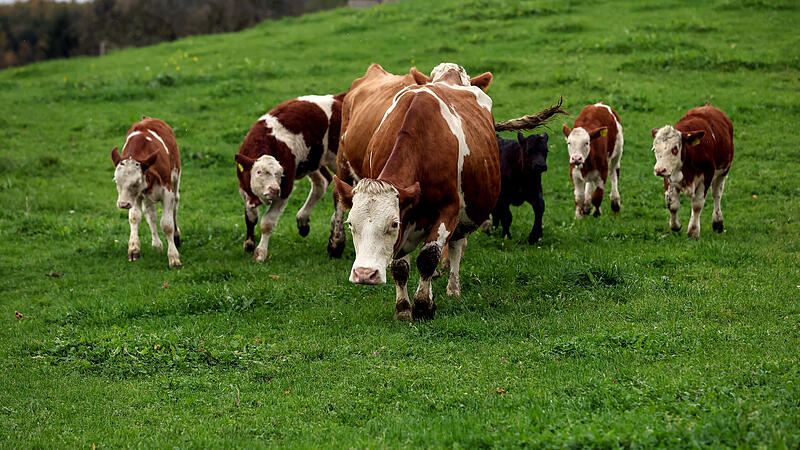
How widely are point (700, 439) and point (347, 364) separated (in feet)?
11.0

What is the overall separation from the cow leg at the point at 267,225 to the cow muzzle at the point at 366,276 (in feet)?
16.4

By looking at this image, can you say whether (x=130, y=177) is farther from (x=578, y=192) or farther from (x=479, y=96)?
(x=578, y=192)

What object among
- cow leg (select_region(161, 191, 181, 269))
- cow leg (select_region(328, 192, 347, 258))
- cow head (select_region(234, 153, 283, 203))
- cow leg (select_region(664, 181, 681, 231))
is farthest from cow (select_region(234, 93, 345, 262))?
cow leg (select_region(664, 181, 681, 231))

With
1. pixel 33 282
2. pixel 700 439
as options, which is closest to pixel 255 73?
pixel 33 282

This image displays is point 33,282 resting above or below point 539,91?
below

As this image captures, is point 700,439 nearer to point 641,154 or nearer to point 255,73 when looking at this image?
point 641,154

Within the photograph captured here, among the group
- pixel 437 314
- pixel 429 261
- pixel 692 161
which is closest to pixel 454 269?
pixel 437 314

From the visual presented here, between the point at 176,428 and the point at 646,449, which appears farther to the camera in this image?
the point at 176,428

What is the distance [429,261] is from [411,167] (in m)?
0.98

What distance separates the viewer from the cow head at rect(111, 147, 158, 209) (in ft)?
37.6

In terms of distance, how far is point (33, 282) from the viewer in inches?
443

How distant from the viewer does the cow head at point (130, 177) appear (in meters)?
11.5

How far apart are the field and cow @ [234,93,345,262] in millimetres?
607

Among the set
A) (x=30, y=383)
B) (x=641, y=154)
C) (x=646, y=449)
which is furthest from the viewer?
(x=641, y=154)
